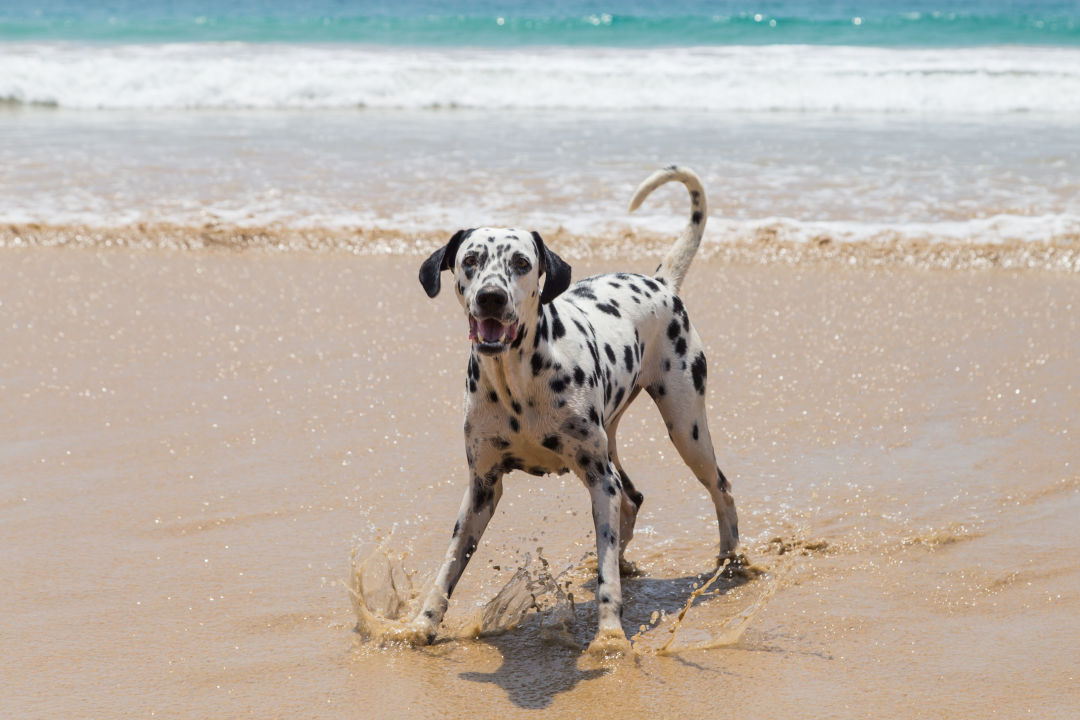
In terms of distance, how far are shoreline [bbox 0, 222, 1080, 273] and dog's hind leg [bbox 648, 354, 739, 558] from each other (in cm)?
430

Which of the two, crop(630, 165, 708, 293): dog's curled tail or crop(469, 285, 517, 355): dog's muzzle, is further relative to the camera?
crop(630, 165, 708, 293): dog's curled tail

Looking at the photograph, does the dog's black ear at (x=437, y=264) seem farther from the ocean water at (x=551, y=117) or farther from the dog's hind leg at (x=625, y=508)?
the ocean water at (x=551, y=117)

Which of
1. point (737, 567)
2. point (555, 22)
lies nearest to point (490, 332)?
point (737, 567)

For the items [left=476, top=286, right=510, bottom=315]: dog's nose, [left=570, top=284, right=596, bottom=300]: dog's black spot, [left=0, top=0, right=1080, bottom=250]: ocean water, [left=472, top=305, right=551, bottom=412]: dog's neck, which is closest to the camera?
[left=476, top=286, right=510, bottom=315]: dog's nose

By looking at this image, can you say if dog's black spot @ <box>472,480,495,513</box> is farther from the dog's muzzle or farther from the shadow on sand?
the dog's muzzle

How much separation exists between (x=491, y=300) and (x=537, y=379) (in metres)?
0.45

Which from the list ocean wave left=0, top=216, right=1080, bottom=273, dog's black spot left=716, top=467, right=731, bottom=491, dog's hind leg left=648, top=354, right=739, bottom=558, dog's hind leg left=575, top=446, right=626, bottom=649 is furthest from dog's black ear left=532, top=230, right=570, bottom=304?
ocean wave left=0, top=216, right=1080, bottom=273

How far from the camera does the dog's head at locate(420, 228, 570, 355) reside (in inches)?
138

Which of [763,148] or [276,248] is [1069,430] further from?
[763,148]

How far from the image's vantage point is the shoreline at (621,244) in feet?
28.7

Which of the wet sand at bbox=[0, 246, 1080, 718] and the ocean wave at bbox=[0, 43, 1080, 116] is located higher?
the ocean wave at bbox=[0, 43, 1080, 116]

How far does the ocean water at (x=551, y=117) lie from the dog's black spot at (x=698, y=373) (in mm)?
5195

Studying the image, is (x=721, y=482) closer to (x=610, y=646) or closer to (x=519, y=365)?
(x=610, y=646)

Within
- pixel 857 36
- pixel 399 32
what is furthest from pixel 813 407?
pixel 399 32
